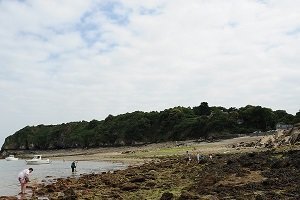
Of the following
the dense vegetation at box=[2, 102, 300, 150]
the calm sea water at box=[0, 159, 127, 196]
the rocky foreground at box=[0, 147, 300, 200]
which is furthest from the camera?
the dense vegetation at box=[2, 102, 300, 150]

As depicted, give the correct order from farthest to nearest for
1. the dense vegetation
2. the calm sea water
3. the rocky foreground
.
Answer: the dense vegetation < the calm sea water < the rocky foreground

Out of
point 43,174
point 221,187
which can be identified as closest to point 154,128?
point 43,174

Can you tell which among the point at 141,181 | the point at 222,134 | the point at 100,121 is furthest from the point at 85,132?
the point at 141,181

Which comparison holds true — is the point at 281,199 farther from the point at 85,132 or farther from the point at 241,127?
the point at 85,132

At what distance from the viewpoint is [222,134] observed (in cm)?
9625

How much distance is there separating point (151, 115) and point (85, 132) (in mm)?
28322

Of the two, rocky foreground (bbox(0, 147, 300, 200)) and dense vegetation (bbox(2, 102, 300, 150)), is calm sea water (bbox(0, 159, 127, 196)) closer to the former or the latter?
rocky foreground (bbox(0, 147, 300, 200))

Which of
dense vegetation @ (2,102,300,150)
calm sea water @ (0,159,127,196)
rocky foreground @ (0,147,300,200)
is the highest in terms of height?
dense vegetation @ (2,102,300,150)

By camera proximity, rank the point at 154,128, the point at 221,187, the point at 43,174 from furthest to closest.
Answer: the point at 154,128, the point at 43,174, the point at 221,187

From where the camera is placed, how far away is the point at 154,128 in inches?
4919

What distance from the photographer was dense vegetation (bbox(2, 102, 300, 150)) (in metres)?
99.6

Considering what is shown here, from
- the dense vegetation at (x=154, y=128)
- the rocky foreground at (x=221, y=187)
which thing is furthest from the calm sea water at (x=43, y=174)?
the dense vegetation at (x=154, y=128)

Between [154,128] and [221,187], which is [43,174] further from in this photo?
[154,128]

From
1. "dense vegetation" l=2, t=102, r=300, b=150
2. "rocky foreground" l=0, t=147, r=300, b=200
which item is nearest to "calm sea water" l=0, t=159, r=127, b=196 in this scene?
"rocky foreground" l=0, t=147, r=300, b=200
